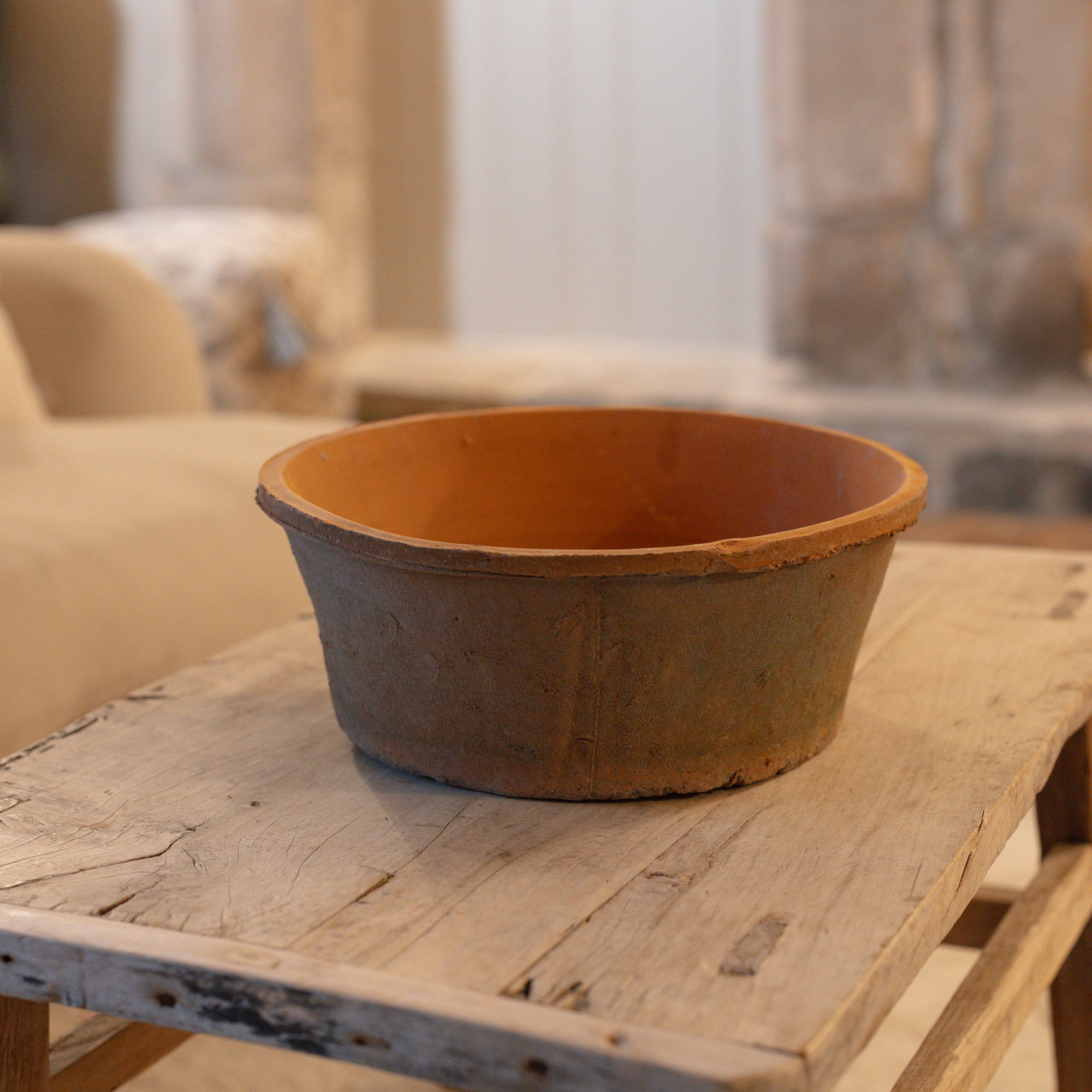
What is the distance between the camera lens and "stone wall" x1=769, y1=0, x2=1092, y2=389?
2.50m

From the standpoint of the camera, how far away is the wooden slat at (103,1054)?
95cm

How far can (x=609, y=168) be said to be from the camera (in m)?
3.31

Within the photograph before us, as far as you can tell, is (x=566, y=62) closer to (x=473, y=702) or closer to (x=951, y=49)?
(x=951, y=49)

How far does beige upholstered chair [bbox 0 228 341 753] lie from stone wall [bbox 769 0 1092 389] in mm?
1347

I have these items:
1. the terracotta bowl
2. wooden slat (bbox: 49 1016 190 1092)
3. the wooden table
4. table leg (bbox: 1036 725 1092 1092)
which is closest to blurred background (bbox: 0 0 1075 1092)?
table leg (bbox: 1036 725 1092 1092)

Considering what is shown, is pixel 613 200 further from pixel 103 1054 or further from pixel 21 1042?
pixel 21 1042

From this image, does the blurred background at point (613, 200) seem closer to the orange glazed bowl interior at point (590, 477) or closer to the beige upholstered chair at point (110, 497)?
the beige upholstered chair at point (110, 497)

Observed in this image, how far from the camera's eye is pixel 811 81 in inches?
103

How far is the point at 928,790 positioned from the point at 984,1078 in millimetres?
242

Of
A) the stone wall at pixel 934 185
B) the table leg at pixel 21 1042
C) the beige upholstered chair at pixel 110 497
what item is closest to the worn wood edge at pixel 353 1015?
the table leg at pixel 21 1042

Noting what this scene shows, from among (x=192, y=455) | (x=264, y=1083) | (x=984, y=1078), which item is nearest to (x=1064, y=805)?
(x=984, y=1078)

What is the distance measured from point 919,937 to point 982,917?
2.01 feet

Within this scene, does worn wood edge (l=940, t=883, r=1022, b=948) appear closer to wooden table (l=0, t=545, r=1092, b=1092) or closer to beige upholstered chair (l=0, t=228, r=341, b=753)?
wooden table (l=0, t=545, r=1092, b=1092)

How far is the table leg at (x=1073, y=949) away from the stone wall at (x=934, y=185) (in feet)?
5.41
